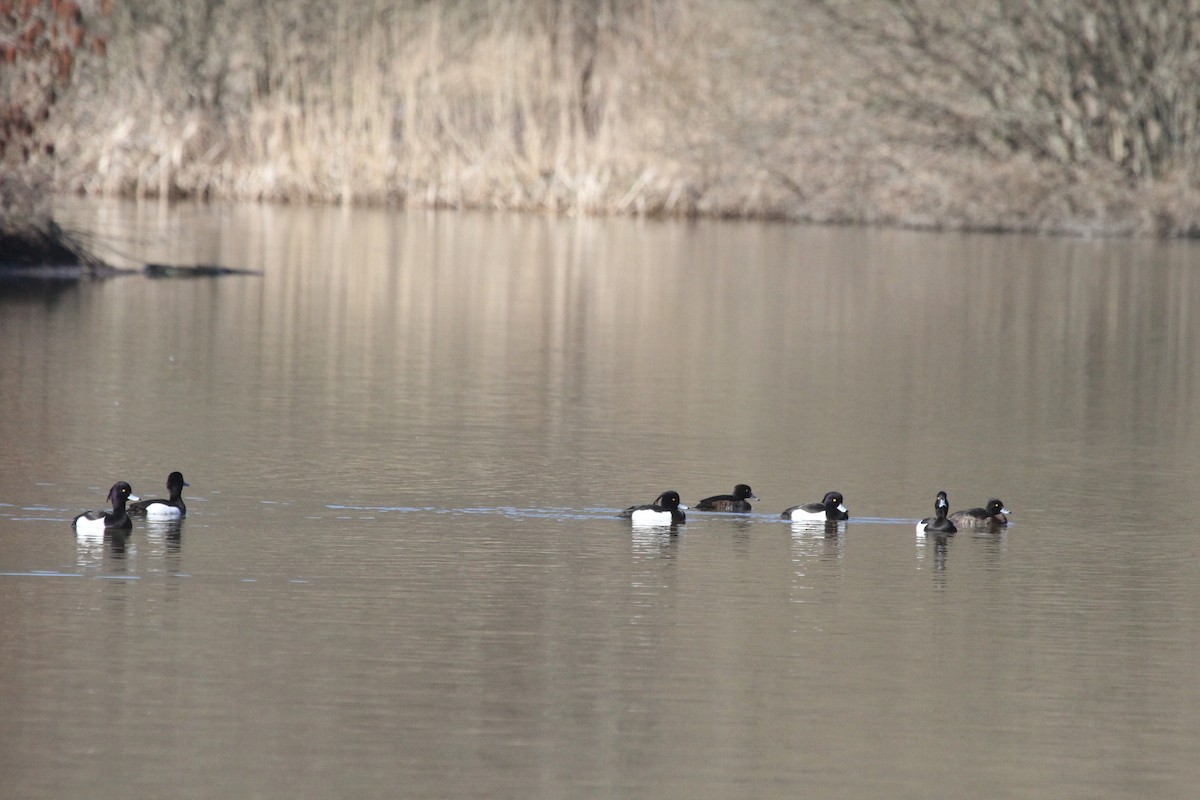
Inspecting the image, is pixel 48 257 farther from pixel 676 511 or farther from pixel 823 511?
pixel 823 511

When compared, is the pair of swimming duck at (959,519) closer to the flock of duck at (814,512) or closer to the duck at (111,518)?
the flock of duck at (814,512)

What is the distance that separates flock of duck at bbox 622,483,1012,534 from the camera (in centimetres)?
894

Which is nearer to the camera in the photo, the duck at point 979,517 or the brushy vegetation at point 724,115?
the duck at point 979,517

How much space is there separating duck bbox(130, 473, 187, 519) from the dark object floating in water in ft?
39.3

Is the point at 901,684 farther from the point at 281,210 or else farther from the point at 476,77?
the point at 476,77

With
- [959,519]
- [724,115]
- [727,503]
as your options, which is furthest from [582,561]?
[724,115]

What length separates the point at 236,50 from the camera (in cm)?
3519

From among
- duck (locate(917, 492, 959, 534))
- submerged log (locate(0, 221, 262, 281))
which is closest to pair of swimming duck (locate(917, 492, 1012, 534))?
duck (locate(917, 492, 959, 534))

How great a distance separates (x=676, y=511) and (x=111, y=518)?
2.27 metres

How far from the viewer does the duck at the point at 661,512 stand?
889 centimetres

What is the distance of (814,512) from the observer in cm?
913

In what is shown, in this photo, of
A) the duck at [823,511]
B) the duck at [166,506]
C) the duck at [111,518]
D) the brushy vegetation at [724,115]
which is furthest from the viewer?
the brushy vegetation at [724,115]

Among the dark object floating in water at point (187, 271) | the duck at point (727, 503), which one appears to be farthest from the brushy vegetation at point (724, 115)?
the duck at point (727, 503)

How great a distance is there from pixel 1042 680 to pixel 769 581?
Answer: 5.13ft
